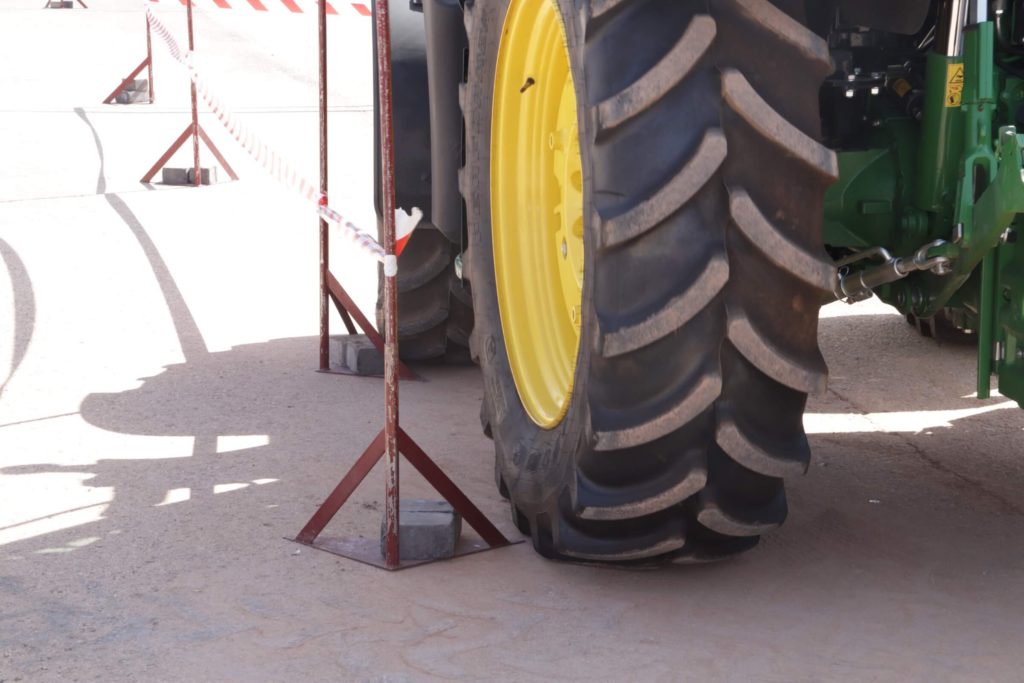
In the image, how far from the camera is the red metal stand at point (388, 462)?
3.60 m

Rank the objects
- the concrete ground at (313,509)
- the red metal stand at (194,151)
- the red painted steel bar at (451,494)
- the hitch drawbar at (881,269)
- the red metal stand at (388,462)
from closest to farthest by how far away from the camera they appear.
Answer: the concrete ground at (313,509), the hitch drawbar at (881,269), the red metal stand at (388,462), the red painted steel bar at (451,494), the red metal stand at (194,151)

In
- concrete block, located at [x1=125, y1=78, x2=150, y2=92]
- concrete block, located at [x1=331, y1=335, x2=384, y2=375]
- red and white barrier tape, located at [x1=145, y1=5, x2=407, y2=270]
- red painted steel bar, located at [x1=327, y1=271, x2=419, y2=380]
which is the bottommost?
concrete block, located at [x1=331, y1=335, x2=384, y2=375]

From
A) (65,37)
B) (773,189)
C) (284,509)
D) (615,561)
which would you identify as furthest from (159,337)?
(65,37)

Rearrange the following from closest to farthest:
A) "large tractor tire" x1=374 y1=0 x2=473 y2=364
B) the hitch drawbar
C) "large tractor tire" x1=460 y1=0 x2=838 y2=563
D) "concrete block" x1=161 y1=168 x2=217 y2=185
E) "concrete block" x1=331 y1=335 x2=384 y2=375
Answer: "large tractor tire" x1=460 y1=0 x2=838 y2=563
the hitch drawbar
"large tractor tire" x1=374 y1=0 x2=473 y2=364
"concrete block" x1=331 y1=335 x2=384 y2=375
"concrete block" x1=161 y1=168 x2=217 y2=185

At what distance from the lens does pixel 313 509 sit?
4.07 metres

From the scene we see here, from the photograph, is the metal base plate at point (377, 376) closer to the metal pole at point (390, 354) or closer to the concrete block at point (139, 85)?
the metal pole at point (390, 354)

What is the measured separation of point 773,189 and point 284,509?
1800mm

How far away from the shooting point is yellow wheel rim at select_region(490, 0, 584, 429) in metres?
3.67


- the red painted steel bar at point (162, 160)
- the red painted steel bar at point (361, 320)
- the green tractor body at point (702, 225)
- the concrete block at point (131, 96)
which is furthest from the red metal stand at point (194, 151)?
the green tractor body at point (702, 225)

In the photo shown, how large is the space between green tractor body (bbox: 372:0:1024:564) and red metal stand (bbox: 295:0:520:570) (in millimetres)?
160

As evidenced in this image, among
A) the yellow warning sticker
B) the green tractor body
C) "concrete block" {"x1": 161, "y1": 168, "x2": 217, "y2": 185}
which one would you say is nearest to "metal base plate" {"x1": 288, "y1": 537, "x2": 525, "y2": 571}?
the green tractor body

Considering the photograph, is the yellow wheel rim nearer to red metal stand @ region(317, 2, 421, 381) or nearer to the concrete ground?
the concrete ground

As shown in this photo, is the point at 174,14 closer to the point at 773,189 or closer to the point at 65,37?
the point at 65,37

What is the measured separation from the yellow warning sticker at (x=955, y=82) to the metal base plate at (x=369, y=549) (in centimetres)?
158
